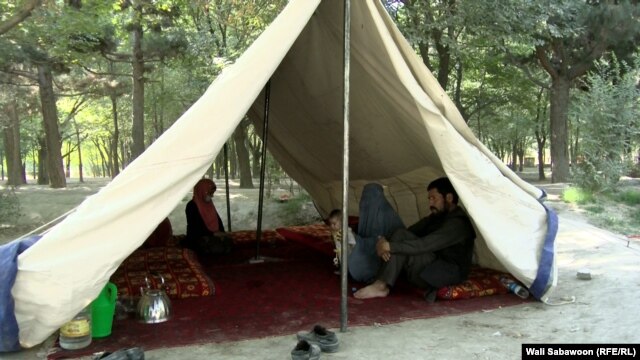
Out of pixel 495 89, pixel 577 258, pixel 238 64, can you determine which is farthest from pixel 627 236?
pixel 495 89

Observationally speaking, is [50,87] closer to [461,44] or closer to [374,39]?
[461,44]

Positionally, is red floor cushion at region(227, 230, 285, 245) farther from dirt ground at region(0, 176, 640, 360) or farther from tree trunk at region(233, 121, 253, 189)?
tree trunk at region(233, 121, 253, 189)

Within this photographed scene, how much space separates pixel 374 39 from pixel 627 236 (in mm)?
5642

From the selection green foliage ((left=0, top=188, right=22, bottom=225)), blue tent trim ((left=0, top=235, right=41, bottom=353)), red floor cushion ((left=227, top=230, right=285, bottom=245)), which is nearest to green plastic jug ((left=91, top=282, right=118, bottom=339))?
blue tent trim ((left=0, top=235, right=41, bottom=353))

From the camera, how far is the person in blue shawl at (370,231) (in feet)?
14.2

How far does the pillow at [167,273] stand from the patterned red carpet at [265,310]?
109 mm

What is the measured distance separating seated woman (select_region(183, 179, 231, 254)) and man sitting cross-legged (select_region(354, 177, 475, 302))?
2.31 m

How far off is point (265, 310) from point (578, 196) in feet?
26.3

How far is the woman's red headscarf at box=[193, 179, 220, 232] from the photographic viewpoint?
596 cm

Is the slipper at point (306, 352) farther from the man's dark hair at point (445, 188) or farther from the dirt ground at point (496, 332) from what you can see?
the man's dark hair at point (445, 188)

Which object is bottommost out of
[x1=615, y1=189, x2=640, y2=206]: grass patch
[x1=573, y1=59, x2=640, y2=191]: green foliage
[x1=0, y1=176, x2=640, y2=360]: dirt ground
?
[x1=0, y1=176, x2=640, y2=360]: dirt ground

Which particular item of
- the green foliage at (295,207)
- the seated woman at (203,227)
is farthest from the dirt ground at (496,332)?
the green foliage at (295,207)

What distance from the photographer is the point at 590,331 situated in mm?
3195

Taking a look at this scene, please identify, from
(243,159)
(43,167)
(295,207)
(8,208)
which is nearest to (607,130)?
(295,207)
